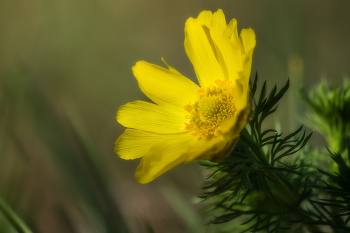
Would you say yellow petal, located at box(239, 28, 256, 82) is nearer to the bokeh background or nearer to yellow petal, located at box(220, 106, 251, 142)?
yellow petal, located at box(220, 106, 251, 142)

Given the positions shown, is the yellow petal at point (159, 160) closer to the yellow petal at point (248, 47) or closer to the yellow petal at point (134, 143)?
the yellow petal at point (134, 143)

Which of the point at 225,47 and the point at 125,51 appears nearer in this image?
the point at 225,47

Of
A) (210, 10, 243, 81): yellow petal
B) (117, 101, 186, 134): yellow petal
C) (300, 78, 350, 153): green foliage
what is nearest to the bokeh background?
(300, 78, 350, 153): green foliage

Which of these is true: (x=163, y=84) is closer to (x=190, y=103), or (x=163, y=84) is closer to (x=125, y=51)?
(x=190, y=103)

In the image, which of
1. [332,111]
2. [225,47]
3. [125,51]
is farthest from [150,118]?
[125,51]

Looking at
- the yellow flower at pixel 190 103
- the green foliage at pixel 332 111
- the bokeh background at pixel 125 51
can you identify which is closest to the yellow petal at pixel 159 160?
the yellow flower at pixel 190 103
